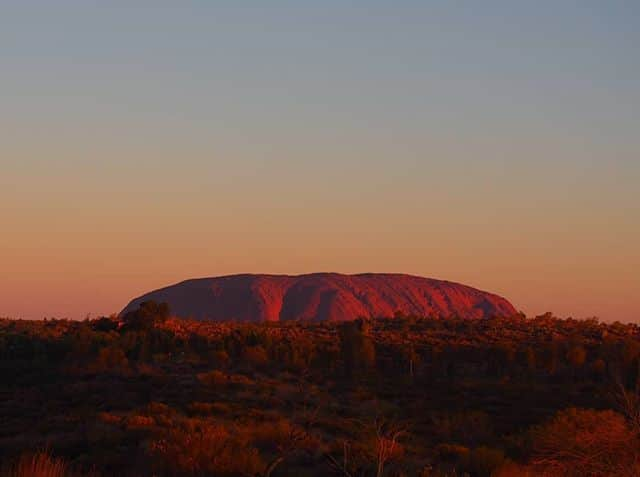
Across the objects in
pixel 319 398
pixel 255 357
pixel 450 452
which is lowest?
pixel 450 452

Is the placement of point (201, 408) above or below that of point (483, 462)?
above

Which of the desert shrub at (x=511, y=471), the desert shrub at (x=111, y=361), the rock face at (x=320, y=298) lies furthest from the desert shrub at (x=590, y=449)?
the rock face at (x=320, y=298)

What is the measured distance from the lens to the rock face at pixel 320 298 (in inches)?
3501

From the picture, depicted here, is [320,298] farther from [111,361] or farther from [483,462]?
[483,462]

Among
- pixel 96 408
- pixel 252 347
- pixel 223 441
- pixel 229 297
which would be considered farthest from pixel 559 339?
→ pixel 229 297

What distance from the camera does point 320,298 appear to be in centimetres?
9050

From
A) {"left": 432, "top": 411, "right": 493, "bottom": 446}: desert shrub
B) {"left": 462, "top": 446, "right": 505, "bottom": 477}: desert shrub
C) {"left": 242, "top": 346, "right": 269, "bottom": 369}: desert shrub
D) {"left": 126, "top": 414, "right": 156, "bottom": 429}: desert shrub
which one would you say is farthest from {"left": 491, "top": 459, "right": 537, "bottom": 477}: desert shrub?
{"left": 242, "top": 346, "right": 269, "bottom": 369}: desert shrub

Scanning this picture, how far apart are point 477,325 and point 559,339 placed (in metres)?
8.46

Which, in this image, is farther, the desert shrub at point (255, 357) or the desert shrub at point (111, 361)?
the desert shrub at point (255, 357)

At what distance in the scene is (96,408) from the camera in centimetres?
3081

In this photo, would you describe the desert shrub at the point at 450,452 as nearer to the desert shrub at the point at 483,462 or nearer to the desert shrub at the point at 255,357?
the desert shrub at the point at 483,462

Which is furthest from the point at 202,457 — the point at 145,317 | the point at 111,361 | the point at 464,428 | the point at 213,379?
the point at 145,317

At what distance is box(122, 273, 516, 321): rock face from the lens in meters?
88.9

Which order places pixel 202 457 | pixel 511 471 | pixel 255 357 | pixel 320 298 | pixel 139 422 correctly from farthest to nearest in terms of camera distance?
1. pixel 320 298
2. pixel 255 357
3. pixel 139 422
4. pixel 511 471
5. pixel 202 457
